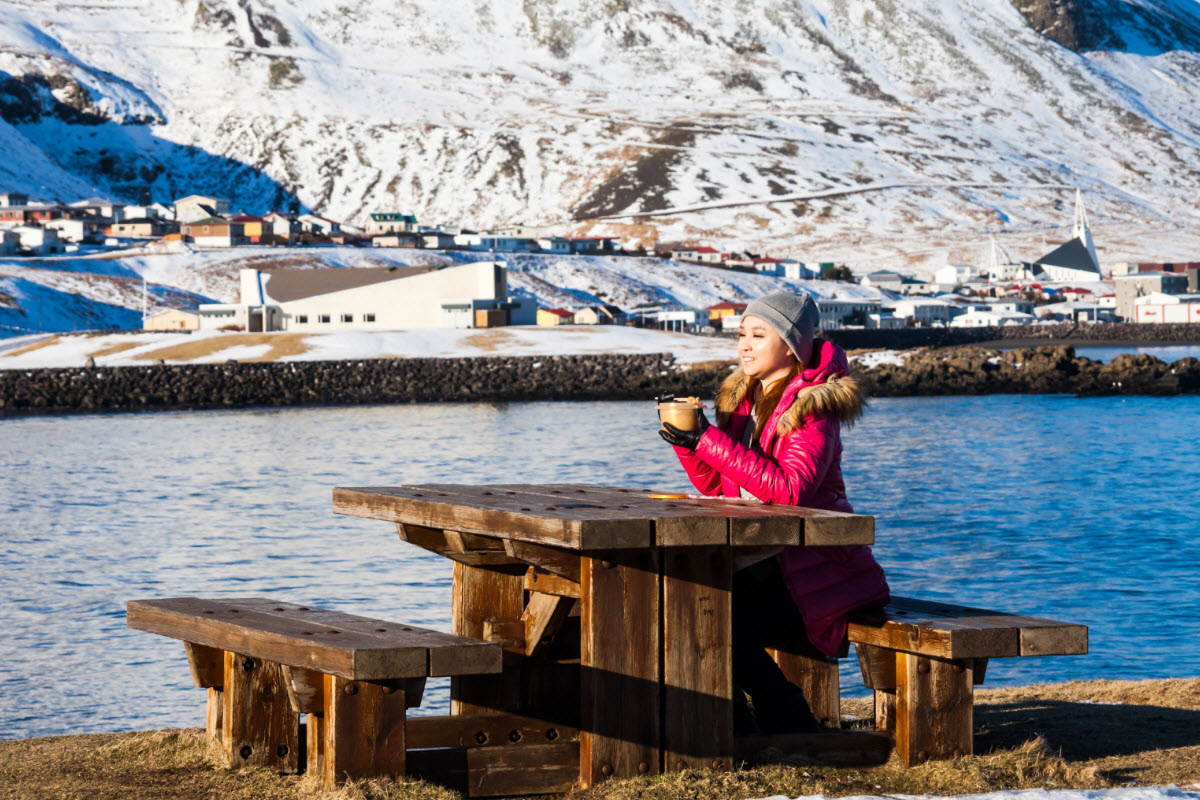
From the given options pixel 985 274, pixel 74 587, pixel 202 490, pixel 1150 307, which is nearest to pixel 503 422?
pixel 202 490

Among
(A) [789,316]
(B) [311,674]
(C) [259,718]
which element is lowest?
(C) [259,718]

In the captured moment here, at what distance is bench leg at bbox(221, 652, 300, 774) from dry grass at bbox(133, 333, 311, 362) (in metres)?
60.3

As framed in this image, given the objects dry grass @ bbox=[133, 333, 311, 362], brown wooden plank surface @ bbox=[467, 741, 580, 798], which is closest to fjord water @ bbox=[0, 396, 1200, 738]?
brown wooden plank surface @ bbox=[467, 741, 580, 798]

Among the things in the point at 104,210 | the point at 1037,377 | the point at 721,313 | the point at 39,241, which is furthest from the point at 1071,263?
the point at 1037,377

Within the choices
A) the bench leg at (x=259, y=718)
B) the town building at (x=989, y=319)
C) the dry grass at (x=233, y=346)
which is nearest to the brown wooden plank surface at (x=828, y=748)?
the bench leg at (x=259, y=718)

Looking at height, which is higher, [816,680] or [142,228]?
[142,228]

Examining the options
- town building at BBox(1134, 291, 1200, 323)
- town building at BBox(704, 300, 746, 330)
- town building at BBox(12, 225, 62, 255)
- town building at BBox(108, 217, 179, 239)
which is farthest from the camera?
town building at BBox(108, 217, 179, 239)

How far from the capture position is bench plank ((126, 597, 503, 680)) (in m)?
5.26

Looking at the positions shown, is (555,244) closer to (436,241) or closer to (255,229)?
(436,241)

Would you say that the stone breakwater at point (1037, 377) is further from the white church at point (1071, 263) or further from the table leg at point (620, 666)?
the white church at point (1071, 263)

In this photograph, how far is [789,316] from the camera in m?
6.02

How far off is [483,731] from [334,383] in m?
55.8

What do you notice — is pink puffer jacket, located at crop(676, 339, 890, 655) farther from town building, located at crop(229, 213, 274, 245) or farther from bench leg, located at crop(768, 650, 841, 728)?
town building, located at crop(229, 213, 274, 245)

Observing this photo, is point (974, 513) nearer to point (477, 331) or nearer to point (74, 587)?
point (74, 587)
